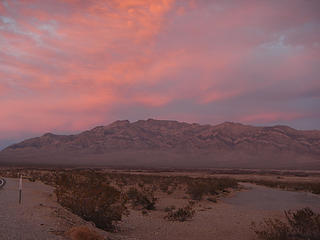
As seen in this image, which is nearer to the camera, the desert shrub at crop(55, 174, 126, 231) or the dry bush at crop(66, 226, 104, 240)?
the dry bush at crop(66, 226, 104, 240)

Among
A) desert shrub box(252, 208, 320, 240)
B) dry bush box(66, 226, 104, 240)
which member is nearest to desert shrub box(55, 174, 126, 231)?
dry bush box(66, 226, 104, 240)

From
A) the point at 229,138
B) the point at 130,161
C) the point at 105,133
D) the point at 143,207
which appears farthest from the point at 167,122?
the point at 143,207

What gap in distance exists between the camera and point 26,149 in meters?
166

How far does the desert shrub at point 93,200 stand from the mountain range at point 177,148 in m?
105

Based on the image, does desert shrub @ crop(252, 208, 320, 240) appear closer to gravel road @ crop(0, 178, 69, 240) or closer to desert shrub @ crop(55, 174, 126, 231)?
desert shrub @ crop(55, 174, 126, 231)

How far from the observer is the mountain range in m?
127

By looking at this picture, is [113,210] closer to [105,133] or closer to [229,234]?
[229,234]

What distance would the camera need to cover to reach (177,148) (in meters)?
151

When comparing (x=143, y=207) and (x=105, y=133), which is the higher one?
(x=105, y=133)

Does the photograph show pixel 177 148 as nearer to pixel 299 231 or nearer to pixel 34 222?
pixel 299 231

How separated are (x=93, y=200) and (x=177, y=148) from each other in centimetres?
13801

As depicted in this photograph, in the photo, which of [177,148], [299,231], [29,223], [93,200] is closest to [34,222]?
[29,223]

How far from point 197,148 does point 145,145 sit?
2591 cm

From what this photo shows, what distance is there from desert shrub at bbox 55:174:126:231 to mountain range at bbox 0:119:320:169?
105052 mm
